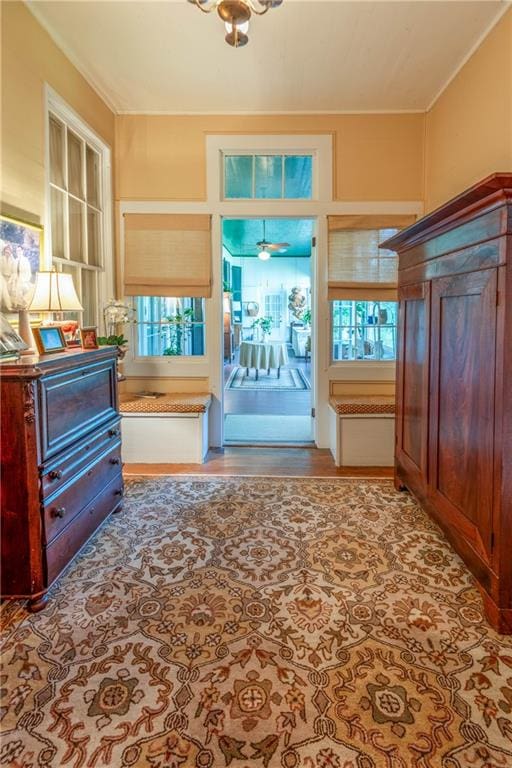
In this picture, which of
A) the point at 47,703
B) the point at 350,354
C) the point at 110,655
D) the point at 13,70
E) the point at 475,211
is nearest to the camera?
the point at 47,703

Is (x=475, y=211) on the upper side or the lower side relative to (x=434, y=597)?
upper

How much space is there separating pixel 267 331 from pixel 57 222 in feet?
29.2

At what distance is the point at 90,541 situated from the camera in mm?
2443

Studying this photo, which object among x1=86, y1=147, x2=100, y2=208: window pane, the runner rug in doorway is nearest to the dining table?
the runner rug in doorway

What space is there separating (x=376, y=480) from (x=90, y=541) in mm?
2053

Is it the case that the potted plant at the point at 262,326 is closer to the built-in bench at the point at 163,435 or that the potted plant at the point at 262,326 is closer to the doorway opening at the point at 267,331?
the doorway opening at the point at 267,331

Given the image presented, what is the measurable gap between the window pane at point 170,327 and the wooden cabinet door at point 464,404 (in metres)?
2.47

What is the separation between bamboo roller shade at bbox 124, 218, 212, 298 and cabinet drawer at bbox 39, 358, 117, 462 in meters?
1.53

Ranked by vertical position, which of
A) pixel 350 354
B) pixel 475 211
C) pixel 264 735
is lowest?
pixel 264 735

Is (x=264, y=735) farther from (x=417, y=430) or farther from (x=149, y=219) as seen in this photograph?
(x=149, y=219)

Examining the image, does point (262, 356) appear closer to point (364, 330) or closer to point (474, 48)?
point (364, 330)

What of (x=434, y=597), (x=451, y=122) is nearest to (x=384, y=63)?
(x=451, y=122)

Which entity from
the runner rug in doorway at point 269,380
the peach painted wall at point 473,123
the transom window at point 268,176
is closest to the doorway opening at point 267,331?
the runner rug in doorway at point 269,380

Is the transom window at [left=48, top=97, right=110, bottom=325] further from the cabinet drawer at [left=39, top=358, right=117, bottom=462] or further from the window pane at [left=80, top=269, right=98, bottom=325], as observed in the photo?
the cabinet drawer at [left=39, top=358, right=117, bottom=462]
